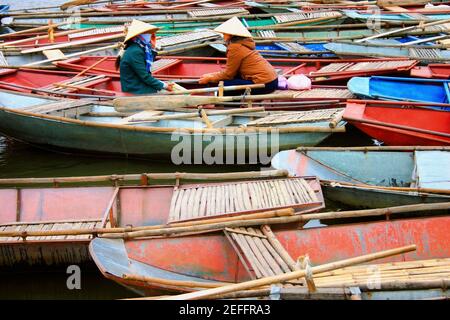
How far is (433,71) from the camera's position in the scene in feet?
32.1

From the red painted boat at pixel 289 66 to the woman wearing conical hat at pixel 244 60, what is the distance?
3.24 feet

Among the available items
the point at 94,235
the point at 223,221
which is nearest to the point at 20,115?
the point at 94,235

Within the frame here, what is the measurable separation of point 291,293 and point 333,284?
0.43m

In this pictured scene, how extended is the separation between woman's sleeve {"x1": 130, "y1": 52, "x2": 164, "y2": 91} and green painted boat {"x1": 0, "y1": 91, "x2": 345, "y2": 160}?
0.52 metres

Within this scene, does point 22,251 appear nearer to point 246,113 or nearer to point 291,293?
point 291,293

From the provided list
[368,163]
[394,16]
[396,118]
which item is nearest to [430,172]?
[368,163]

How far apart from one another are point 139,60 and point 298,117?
7.36ft

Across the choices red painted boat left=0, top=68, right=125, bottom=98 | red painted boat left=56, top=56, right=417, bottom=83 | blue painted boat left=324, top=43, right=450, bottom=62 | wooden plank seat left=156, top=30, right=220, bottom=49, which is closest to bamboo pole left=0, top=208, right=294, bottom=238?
red painted boat left=0, top=68, right=125, bottom=98

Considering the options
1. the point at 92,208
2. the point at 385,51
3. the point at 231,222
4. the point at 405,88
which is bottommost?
the point at 92,208

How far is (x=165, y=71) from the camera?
10500 millimetres

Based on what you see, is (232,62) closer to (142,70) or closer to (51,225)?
(142,70)

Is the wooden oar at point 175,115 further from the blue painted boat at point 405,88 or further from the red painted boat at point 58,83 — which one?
the blue painted boat at point 405,88

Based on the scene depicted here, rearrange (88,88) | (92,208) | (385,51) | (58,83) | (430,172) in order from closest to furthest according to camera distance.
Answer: (92,208), (430,172), (88,88), (58,83), (385,51)

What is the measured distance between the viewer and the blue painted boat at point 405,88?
880 cm
